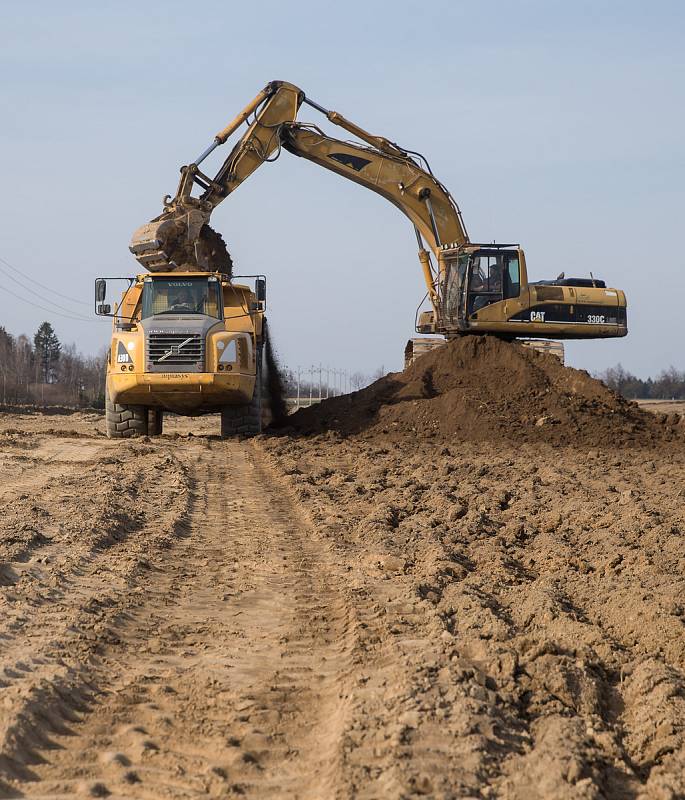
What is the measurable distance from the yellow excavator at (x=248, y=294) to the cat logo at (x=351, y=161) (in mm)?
23

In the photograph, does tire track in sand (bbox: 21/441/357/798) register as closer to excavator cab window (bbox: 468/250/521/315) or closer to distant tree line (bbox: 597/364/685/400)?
excavator cab window (bbox: 468/250/521/315)

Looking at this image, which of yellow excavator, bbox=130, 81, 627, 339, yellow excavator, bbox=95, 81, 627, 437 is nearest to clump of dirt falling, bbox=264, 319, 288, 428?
yellow excavator, bbox=95, 81, 627, 437

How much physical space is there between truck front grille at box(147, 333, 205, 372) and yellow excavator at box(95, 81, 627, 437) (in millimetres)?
17

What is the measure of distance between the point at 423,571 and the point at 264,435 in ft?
41.5

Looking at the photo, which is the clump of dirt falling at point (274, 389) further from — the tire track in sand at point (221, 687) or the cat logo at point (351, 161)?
the tire track in sand at point (221, 687)

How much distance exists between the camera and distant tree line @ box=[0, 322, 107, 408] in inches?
2010

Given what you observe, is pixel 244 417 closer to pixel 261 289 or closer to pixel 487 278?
pixel 261 289

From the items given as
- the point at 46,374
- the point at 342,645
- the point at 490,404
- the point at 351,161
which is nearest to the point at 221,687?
the point at 342,645

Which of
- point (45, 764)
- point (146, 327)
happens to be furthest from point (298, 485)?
point (45, 764)

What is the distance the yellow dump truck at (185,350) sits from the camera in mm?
18219

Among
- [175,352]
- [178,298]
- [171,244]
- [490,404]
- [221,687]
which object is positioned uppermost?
[171,244]

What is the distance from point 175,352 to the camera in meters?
18.2

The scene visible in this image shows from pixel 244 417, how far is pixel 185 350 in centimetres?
215

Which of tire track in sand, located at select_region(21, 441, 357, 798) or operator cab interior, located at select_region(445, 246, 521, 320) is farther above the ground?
operator cab interior, located at select_region(445, 246, 521, 320)
